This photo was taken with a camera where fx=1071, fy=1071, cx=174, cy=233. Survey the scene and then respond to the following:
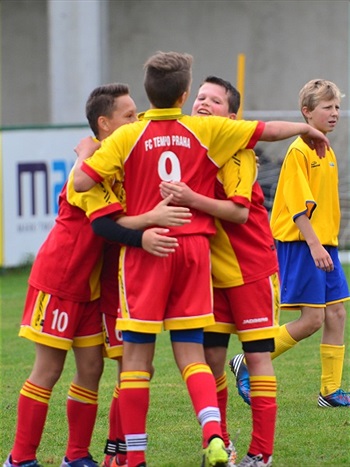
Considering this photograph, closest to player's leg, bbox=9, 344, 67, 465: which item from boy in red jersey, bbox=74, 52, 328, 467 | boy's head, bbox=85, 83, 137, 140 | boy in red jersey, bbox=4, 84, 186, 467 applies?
boy in red jersey, bbox=4, 84, 186, 467

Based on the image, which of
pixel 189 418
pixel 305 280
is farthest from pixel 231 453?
pixel 305 280

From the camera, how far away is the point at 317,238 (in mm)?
5594

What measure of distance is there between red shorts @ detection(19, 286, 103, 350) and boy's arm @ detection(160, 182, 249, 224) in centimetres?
68

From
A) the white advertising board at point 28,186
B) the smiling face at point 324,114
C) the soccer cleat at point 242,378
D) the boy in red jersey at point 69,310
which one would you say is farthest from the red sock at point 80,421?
the white advertising board at point 28,186

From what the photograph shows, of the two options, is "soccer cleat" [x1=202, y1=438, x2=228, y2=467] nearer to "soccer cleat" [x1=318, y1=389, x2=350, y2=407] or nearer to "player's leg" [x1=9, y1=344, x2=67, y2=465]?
"player's leg" [x1=9, y1=344, x2=67, y2=465]

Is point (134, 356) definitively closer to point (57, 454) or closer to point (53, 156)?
point (57, 454)

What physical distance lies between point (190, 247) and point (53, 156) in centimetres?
845

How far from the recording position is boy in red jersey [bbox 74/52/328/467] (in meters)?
4.30

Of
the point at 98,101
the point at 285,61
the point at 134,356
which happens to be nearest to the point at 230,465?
the point at 134,356

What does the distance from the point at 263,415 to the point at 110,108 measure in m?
1.46

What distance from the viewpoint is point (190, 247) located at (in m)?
4.34

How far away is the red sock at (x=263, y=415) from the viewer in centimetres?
451

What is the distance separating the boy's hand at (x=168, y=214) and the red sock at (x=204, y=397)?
0.58 metres

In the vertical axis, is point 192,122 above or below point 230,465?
above
